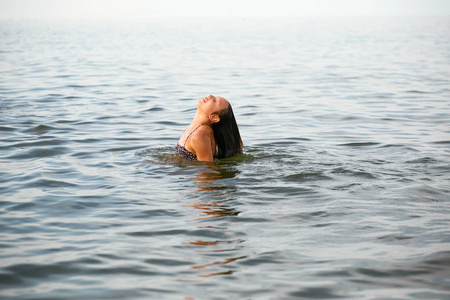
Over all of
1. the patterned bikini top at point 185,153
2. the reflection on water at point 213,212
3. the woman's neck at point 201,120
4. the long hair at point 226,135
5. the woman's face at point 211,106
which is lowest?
the reflection on water at point 213,212

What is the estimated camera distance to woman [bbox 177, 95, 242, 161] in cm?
793

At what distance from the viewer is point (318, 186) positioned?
7188 mm

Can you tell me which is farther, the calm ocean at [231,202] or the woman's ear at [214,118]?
the woman's ear at [214,118]

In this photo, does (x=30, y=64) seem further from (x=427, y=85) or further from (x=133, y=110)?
(x=427, y=85)

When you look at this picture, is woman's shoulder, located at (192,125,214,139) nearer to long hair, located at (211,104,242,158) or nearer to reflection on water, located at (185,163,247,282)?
long hair, located at (211,104,242,158)

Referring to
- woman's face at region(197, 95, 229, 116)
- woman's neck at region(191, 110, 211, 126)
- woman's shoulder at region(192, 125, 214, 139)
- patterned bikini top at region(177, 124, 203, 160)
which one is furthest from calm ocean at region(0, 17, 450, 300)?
woman's face at region(197, 95, 229, 116)

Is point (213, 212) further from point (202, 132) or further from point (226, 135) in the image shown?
point (226, 135)

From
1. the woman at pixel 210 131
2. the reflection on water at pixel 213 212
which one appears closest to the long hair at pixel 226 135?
the woman at pixel 210 131

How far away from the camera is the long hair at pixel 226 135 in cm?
797

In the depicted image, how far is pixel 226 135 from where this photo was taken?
26.6 ft

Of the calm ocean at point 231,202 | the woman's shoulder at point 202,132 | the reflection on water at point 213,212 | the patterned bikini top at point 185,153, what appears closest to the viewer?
the calm ocean at point 231,202

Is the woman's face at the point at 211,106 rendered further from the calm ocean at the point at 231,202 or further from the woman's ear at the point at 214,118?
the calm ocean at the point at 231,202

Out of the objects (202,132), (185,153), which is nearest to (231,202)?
(202,132)

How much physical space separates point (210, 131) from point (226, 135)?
26cm
